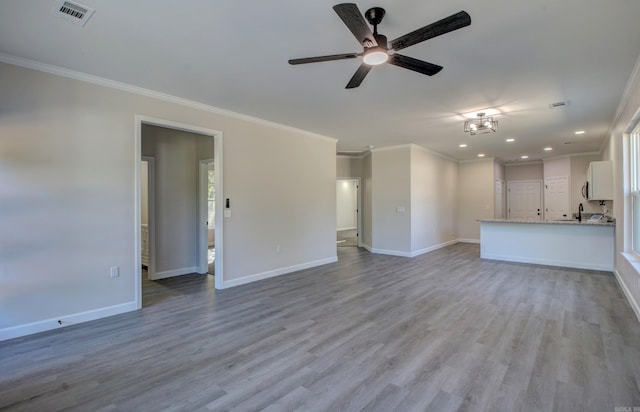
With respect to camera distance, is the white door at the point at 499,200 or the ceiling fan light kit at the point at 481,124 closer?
the ceiling fan light kit at the point at 481,124

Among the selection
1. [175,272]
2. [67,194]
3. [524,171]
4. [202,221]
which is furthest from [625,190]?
[175,272]

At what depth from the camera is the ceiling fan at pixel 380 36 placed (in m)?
1.82

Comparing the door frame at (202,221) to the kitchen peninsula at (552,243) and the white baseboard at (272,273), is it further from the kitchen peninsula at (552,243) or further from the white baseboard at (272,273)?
the kitchen peninsula at (552,243)

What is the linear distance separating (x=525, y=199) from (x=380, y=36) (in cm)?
1032

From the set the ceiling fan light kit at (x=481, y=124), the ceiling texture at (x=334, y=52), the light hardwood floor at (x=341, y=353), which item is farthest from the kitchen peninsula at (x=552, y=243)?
the ceiling fan light kit at (x=481, y=124)

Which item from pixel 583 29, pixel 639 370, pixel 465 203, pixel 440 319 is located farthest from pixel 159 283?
pixel 465 203

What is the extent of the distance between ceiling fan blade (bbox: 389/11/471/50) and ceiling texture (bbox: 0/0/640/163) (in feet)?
1.03

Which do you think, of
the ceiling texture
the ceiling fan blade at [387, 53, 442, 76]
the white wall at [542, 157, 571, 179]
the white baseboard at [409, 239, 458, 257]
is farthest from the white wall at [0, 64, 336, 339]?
the white wall at [542, 157, 571, 179]

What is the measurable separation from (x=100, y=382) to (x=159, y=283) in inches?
115

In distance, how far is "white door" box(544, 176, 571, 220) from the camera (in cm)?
883

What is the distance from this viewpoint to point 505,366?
2422 millimetres

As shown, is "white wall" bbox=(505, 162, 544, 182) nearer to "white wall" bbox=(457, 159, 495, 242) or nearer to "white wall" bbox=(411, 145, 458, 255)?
"white wall" bbox=(457, 159, 495, 242)

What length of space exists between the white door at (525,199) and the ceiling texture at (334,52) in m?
5.69

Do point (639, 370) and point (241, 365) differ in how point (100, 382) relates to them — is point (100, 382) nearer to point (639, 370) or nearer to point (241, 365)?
point (241, 365)
